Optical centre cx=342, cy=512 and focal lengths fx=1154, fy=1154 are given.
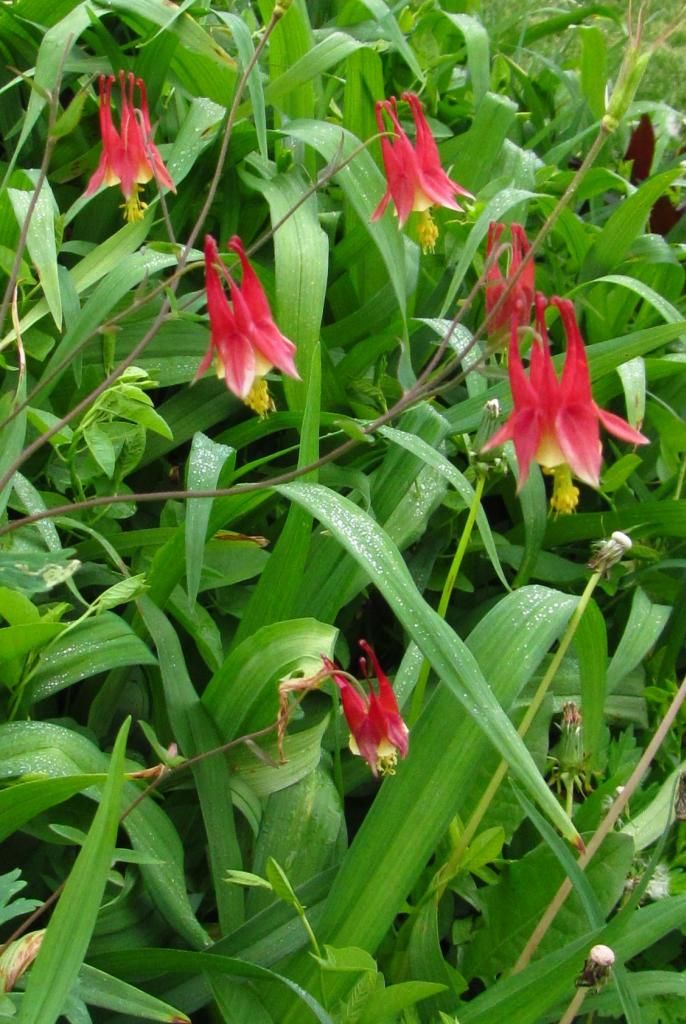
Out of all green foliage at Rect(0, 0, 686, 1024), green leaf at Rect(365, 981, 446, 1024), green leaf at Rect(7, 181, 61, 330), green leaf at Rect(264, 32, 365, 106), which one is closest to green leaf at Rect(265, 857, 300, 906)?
green foliage at Rect(0, 0, 686, 1024)

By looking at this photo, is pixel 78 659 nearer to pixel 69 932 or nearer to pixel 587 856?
pixel 69 932

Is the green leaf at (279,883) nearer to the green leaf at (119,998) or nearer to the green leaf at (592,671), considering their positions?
the green leaf at (119,998)

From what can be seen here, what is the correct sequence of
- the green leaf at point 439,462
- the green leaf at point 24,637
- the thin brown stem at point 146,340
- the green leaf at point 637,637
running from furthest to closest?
→ the green leaf at point 637,637, the green leaf at point 439,462, the green leaf at point 24,637, the thin brown stem at point 146,340

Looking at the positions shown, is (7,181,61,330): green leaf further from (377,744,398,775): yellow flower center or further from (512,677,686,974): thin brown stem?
(512,677,686,974): thin brown stem

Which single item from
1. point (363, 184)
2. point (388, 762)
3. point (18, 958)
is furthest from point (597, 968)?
point (363, 184)

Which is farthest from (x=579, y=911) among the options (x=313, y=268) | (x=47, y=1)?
(x=47, y=1)

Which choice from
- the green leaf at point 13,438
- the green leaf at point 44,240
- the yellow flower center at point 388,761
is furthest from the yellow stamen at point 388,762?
the green leaf at point 44,240
